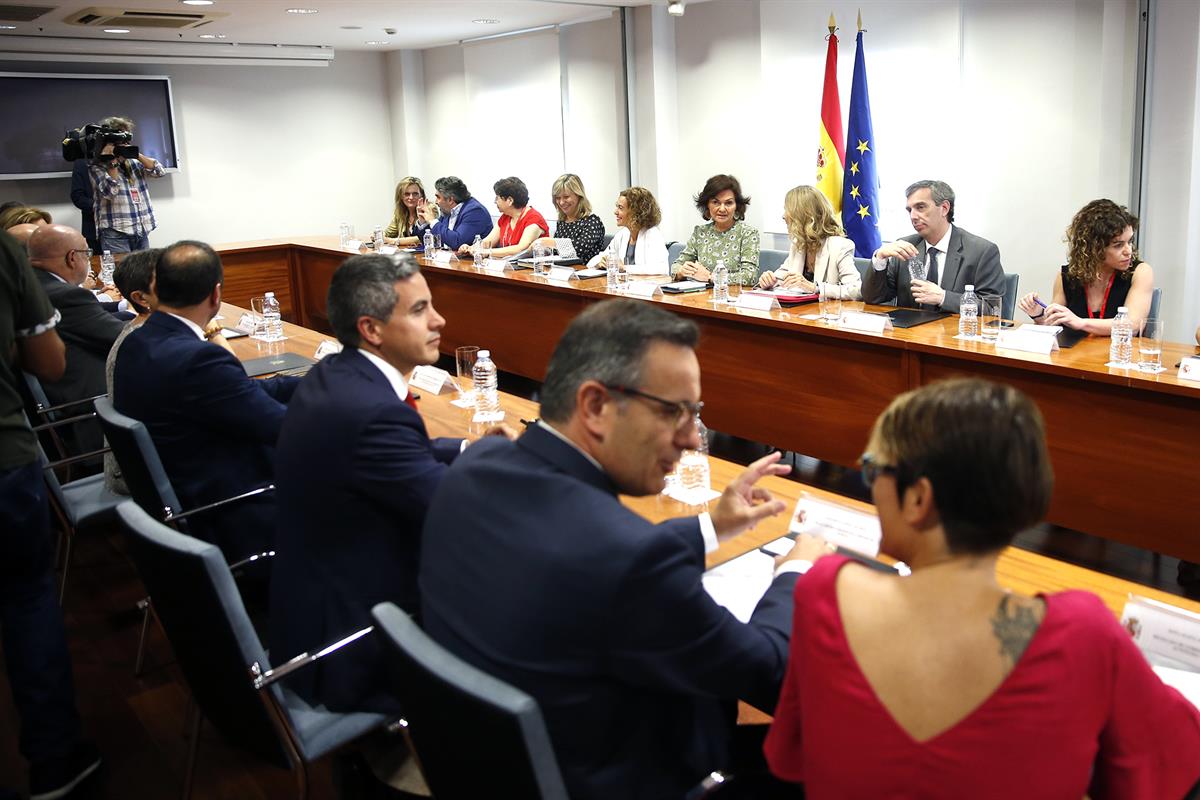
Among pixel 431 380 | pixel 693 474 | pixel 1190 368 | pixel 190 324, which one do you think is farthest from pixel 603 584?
pixel 1190 368

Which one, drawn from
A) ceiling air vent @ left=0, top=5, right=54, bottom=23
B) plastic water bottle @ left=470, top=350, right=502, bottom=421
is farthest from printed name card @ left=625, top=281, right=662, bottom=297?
ceiling air vent @ left=0, top=5, right=54, bottom=23

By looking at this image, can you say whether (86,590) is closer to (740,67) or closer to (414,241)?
(414,241)

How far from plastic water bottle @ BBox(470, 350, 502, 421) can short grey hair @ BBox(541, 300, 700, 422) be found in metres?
1.56

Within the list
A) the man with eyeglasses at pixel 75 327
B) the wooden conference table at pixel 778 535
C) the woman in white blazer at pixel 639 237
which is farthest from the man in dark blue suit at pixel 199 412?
the woman in white blazer at pixel 639 237

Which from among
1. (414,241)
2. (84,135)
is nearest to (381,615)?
(414,241)

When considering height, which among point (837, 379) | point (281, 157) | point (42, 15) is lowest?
point (837, 379)

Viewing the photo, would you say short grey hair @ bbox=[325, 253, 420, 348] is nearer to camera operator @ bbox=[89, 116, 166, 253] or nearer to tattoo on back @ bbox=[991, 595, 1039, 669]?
tattoo on back @ bbox=[991, 595, 1039, 669]

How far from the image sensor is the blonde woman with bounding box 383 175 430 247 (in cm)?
737

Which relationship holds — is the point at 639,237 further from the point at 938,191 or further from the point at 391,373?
the point at 391,373

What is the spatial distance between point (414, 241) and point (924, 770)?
264 inches

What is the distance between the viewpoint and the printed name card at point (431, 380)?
3.27 metres

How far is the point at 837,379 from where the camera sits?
158 inches

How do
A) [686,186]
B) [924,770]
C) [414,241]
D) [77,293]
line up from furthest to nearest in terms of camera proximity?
[686,186] < [414,241] < [77,293] < [924,770]

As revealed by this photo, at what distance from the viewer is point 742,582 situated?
71.3 inches
